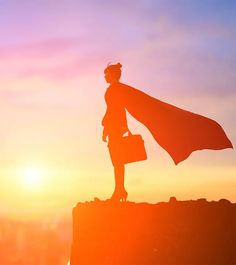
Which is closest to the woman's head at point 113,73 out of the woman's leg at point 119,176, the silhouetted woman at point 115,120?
the silhouetted woman at point 115,120

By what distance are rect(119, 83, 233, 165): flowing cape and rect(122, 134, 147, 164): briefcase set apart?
72 cm

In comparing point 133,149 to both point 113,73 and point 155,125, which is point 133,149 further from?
point 113,73

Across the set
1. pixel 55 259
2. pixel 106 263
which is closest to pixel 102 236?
pixel 106 263

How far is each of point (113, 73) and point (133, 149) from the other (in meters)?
1.98

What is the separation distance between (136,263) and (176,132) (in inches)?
142

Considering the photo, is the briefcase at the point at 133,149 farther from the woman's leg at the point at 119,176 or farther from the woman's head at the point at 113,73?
the woman's head at the point at 113,73

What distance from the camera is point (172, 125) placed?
57.9 feet

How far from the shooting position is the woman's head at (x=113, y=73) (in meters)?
17.3

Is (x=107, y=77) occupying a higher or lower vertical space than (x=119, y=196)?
higher

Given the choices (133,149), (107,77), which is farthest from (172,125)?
(107,77)

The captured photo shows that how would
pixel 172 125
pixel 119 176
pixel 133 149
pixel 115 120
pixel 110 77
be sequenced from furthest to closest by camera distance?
pixel 172 125, pixel 110 77, pixel 115 120, pixel 119 176, pixel 133 149

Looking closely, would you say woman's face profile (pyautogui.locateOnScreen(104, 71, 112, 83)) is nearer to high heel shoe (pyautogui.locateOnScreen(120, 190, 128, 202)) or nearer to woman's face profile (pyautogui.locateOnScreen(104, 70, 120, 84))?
woman's face profile (pyautogui.locateOnScreen(104, 70, 120, 84))

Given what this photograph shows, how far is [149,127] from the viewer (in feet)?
58.1

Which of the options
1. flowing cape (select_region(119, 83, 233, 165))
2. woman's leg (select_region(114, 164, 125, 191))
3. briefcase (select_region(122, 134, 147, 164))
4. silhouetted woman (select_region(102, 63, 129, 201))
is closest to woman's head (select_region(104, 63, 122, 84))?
silhouetted woman (select_region(102, 63, 129, 201))
